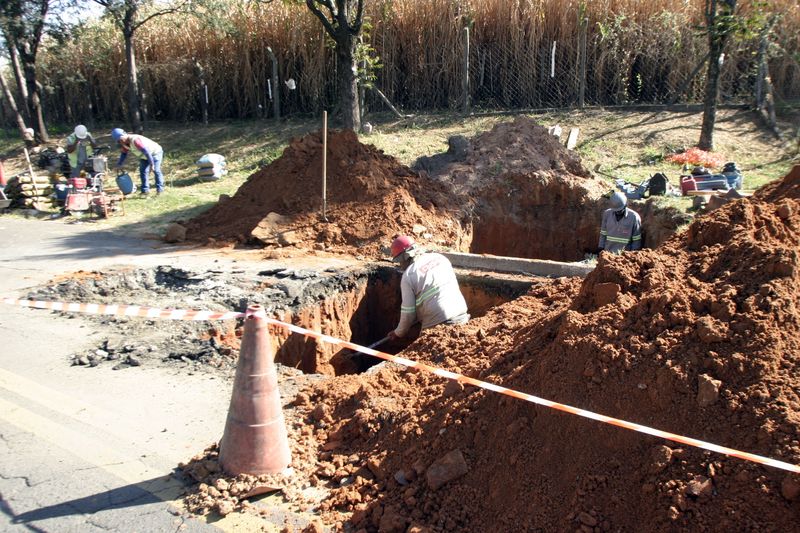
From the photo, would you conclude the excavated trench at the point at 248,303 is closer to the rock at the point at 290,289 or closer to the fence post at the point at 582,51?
the rock at the point at 290,289

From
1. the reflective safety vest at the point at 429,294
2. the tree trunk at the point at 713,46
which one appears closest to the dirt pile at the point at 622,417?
the reflective safety vest at the point at 429,294

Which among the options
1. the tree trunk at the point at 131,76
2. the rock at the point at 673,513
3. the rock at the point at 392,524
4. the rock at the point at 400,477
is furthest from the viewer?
the tree trunk at the point at 131,76

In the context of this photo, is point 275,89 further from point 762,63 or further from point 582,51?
point 762,63

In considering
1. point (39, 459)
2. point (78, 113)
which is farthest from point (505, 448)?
point (78, 113)

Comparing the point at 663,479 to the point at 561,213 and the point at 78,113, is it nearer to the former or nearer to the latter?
the point at 561,213

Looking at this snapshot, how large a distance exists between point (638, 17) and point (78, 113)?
20.5 meters

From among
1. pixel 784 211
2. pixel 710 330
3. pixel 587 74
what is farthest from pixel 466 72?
pixel 710 330

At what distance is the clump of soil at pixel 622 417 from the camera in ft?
9.93

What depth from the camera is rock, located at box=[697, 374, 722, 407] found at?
3229 mm

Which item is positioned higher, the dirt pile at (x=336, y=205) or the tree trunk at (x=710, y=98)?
the tree trunk at (x=710, y=98)

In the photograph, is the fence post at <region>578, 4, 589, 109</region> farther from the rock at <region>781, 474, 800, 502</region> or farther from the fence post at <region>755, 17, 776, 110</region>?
the rock at <region>781, 474, 800, 502</region>

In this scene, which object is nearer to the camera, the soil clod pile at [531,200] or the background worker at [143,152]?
the soil clod pile at [531,200]

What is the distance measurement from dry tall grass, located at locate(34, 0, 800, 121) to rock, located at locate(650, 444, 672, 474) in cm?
1599

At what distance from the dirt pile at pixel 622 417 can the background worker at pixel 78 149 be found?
12.6 m
